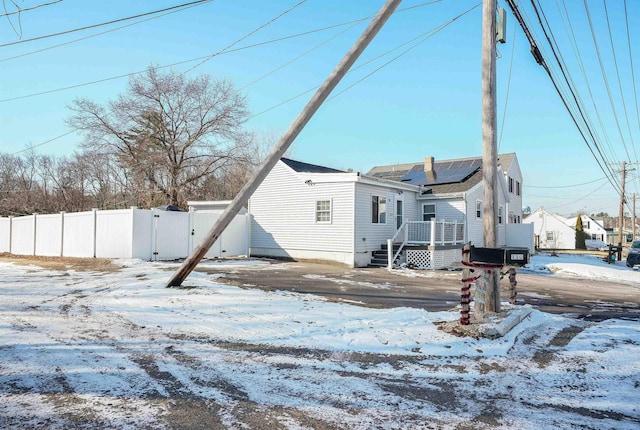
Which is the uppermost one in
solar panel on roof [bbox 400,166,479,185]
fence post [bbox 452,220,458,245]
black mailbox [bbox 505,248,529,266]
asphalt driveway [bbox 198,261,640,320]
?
solar panel on roof [bbox 400,166,479,185]

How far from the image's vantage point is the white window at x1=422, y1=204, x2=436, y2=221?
67.9ft

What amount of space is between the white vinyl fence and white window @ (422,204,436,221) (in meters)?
8.69

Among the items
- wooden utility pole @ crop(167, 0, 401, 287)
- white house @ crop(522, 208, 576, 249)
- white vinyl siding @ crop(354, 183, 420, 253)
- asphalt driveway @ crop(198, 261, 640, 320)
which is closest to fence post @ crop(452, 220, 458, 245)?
white vinyl siding @ crop(354, 183, 420, 253)

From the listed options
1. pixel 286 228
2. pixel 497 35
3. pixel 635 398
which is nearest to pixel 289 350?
pixel 635 398

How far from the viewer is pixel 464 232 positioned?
1980cm

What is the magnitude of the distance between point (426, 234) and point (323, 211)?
14.9ft

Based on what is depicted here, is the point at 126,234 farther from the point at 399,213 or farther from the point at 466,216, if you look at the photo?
the point at 466,216

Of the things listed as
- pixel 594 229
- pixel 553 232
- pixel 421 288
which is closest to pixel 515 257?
pixel 421 288

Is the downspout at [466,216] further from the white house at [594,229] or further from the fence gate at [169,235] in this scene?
the white house at [594,229]

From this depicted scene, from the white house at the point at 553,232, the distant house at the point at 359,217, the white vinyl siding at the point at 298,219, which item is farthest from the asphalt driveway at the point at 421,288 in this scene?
the white house at the point at 553,232

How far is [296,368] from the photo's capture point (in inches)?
187

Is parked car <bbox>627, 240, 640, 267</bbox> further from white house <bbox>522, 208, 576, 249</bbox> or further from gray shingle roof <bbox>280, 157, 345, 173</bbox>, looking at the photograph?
white house <bbox>522, 208, 576, 249</bbox>

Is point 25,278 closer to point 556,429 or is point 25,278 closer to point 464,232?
point 556,429

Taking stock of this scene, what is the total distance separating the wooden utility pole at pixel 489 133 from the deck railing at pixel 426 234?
968 centimetres
